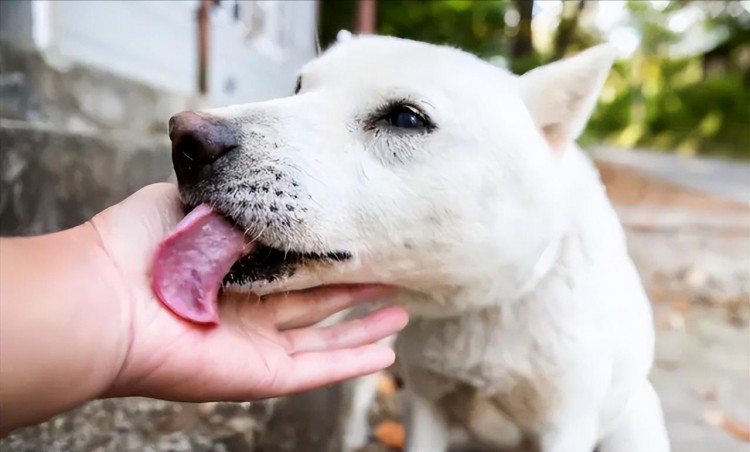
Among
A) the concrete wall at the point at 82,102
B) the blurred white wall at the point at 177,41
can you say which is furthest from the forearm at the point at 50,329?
the blurred white wall at the point at 177,41

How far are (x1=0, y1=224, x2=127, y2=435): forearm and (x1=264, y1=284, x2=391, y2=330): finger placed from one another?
431 millimetres

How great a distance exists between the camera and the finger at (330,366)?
1.56 m

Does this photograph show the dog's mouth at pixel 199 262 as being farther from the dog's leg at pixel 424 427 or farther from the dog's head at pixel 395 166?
the dog's leg at pixel 424 427

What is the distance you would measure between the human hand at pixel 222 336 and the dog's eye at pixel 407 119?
1.30 ft

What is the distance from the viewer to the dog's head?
1.43m

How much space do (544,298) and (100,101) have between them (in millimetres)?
2414

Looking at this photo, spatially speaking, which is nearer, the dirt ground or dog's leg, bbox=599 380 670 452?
the dirt ground

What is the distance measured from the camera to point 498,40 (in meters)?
7.13

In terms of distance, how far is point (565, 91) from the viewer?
1712 millimetres

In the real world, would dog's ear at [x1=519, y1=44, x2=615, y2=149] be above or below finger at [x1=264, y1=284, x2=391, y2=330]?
above

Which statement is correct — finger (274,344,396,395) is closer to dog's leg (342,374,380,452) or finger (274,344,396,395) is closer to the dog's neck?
the dog's neck

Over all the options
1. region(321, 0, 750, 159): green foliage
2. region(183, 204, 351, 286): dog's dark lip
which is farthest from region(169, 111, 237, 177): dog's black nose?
region(321, 0, 750, 159): green foliage

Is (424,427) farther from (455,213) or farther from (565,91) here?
(565,91)

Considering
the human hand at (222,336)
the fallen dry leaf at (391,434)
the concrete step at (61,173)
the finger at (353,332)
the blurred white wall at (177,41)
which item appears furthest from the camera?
the blurred white wall at (177,41)
